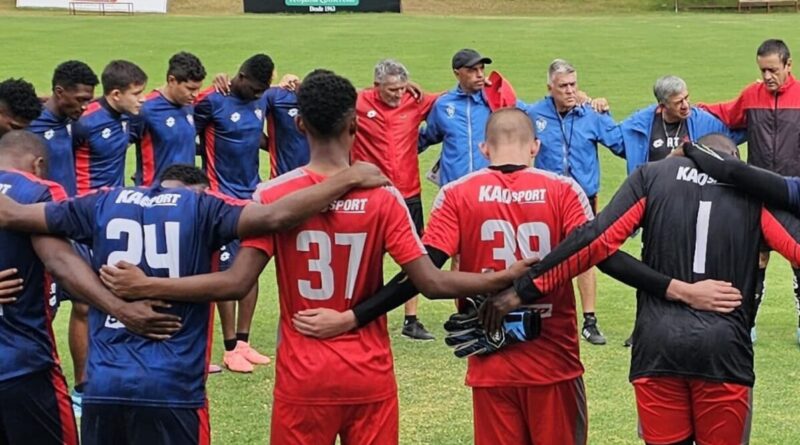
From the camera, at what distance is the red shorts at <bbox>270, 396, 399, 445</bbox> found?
5.26 metres

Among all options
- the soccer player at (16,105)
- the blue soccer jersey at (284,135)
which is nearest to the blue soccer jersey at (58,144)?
the soccer player at (16,105)

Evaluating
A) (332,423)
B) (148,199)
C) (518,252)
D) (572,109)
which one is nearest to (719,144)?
(518,252)

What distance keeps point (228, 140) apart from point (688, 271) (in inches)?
220

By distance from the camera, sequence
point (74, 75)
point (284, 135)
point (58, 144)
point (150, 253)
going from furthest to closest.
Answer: point (284, 135) → point (58, 144) → point (74, 75) → point (150, 253)

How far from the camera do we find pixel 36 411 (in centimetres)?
570

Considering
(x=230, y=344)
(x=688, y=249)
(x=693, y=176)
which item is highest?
(x=693, y=176)

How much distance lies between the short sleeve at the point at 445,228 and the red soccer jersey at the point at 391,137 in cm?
451

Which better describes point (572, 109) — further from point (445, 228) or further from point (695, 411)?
point (695, 411)

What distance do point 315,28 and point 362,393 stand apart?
35.7 metres

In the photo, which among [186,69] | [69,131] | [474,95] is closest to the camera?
[69,131]

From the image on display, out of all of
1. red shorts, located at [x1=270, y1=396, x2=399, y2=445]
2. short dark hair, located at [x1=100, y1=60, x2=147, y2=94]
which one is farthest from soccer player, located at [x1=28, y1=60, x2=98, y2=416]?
red shorts, located at [x1=270, y1=396, x2=399, y2=445]

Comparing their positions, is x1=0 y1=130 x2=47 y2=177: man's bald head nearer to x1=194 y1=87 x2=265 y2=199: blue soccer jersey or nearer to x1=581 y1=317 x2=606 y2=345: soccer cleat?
x1=194 y1=87 x2=265 y2=199: blue soccer jersey

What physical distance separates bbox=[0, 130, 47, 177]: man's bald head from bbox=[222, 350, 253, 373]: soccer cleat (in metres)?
3.71

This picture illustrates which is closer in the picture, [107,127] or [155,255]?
[155,255]
